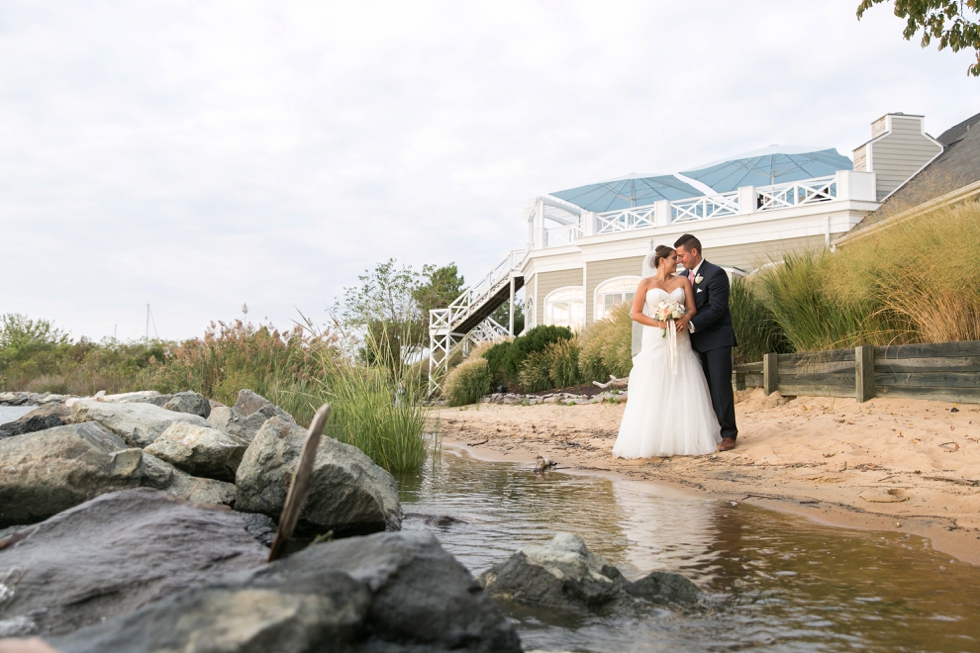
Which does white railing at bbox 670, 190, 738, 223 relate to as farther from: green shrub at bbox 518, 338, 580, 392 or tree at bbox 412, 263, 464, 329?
tree at bbox 412, 263, 464, 329

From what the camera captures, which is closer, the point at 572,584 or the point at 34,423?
the point at 572,584

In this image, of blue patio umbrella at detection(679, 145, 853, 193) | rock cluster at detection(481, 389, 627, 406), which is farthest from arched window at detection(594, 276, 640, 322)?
rock cluster at detection(481, 389, 627, 406)

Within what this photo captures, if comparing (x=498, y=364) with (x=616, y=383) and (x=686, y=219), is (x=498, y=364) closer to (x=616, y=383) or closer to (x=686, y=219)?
(x=616, y=383)

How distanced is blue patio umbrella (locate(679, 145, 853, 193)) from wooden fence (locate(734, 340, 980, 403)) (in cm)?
1573

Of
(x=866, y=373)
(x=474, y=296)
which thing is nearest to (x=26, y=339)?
(x=474, y=296)

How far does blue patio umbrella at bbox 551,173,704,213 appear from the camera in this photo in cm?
2487

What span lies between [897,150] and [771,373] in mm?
14869

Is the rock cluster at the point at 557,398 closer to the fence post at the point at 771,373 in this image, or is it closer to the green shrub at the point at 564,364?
the green shrub at the point at 564,364

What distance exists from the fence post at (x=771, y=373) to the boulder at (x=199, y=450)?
6.66 m

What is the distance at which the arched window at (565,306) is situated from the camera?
24516mm

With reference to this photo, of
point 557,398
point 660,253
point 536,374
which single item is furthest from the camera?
point 536,374

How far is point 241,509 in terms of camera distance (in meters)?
4.00

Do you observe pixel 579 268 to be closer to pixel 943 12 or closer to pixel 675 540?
pixel 943 12

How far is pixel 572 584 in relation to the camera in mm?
2746
